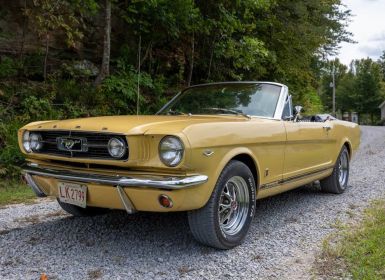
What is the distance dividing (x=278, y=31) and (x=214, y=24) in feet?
12.3

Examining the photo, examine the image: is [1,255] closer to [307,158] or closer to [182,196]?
[182,196]

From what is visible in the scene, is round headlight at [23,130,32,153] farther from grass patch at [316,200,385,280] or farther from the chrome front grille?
grass patch at [316,200,385,280]

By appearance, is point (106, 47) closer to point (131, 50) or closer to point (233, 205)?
point (131, 50)

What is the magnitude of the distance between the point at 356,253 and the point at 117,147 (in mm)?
2132

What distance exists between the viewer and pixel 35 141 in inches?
156

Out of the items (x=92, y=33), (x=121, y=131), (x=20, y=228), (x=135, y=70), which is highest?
(x=92, y=33)

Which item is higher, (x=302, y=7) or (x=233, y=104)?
(x=302, y=7)

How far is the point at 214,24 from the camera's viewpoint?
10.6 meters


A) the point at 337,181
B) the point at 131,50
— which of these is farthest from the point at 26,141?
the point at 131,50

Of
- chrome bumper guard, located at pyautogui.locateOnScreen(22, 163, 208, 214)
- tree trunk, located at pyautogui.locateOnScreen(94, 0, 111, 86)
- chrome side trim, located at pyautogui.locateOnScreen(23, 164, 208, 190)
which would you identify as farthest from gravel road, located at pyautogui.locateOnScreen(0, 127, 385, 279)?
tree trunk, located at pyautogui.locateOnScreen(94, 0, 111, 86)

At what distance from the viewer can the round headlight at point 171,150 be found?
326 cm

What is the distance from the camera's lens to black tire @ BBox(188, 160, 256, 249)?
355 centimetres

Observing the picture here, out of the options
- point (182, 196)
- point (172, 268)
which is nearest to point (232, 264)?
point (172, 268)

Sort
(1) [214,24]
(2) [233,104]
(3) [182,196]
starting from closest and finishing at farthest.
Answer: (3) [182,196]
(2) [233,104]
(1) [214,24]
